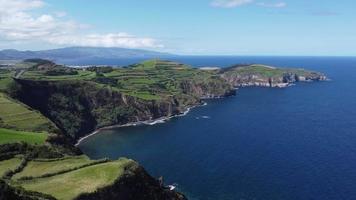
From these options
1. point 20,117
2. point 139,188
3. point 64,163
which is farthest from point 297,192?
point 20,117

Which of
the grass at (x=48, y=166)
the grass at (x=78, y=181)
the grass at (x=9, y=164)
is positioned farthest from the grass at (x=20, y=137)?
the grass at (x=78, y=181)

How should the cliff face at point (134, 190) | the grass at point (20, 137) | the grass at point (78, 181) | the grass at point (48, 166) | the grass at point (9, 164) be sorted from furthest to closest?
1. the grass at point (20, 137)
2. the grass at point (9, 164)
3. the grass at point (48, 166)
4. the cliff face at point (134, 190)
5. the grass at point (78, 181)

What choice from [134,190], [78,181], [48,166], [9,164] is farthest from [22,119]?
[134,190]

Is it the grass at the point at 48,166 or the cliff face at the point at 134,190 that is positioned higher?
the grass at the point at 48,166

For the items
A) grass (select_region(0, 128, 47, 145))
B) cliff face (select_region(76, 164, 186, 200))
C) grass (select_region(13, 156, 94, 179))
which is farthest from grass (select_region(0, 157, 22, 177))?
cliff face (select_region(76, 164, 186, 200))

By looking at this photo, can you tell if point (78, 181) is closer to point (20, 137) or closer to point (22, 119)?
point (20, 137)

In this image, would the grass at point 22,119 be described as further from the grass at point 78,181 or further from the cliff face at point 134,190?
the cliff face at point 134,190
